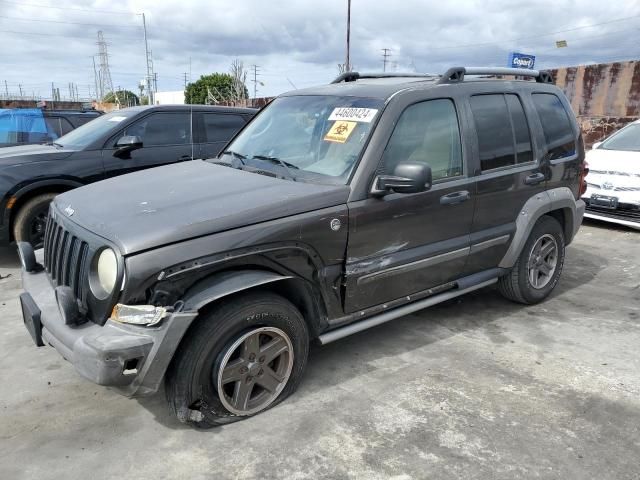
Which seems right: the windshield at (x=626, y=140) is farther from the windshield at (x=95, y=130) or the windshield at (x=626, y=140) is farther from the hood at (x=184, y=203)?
the windshield at (x=95, y=130)

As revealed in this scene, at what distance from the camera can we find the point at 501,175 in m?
4.11

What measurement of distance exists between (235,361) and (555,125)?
353 centimetres

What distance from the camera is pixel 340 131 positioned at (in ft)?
11.6

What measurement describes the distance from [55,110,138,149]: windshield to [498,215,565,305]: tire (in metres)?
4.83

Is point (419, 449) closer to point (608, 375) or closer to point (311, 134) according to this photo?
point (608, 375)

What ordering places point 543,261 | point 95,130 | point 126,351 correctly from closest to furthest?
point 126,351
point 543,261
point 95,130

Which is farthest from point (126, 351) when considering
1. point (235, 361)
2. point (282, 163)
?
point (282, 163)

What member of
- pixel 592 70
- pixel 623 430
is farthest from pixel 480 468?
pixel 592 70

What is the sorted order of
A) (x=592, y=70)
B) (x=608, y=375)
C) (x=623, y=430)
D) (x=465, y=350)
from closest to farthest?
(x=623, y=430), (x=608, y=375), (x=465, y=350), (x=592, y=70)

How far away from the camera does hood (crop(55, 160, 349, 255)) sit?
269 centimetres

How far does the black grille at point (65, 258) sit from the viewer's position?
9.32ft

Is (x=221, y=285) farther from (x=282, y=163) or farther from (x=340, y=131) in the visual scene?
(x=340, y=131)

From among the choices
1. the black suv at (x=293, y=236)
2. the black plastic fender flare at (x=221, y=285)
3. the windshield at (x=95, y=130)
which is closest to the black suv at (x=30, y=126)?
the windshield at (x=95, y=130)

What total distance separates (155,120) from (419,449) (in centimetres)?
538
